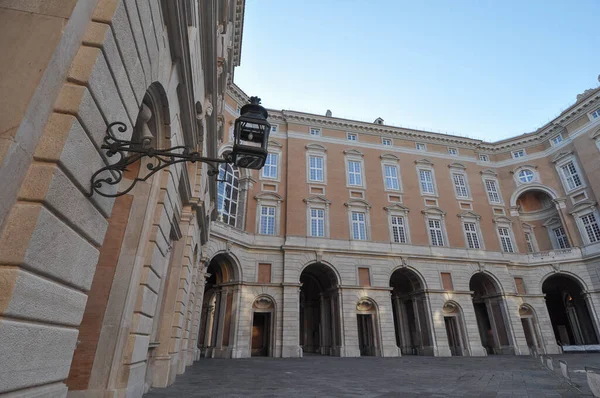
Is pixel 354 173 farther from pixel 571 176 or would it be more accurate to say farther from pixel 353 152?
pixel 571 176

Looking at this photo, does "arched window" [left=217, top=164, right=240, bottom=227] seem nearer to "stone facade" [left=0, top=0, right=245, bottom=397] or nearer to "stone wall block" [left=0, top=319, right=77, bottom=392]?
"stone facade" [left=0, top=0, right=245, bottom=397]

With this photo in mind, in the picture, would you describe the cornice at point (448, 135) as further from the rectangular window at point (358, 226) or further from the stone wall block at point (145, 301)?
the stone wall block at point (145, 301)

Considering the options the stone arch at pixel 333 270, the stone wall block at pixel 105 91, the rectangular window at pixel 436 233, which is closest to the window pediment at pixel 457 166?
the rectangular window at pixel 436 233

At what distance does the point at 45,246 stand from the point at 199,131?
249 inches

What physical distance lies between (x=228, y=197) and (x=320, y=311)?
1285cm

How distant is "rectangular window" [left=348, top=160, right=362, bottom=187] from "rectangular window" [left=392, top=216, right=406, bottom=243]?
4.25 meters

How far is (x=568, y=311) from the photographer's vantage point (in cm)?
2869

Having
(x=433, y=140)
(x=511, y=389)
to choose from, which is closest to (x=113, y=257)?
(x=511, y=389)

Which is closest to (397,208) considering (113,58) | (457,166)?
(457,166)

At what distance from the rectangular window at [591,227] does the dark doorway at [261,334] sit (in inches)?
1079

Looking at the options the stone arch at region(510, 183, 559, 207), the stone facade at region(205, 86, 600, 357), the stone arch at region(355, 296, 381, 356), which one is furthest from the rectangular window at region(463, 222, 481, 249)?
the stone arch at region(355, 296, 381, 356)

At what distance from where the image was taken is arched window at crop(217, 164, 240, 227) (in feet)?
69.2

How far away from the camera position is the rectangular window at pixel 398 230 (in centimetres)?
2548

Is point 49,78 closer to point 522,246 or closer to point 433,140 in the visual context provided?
point 433,140
